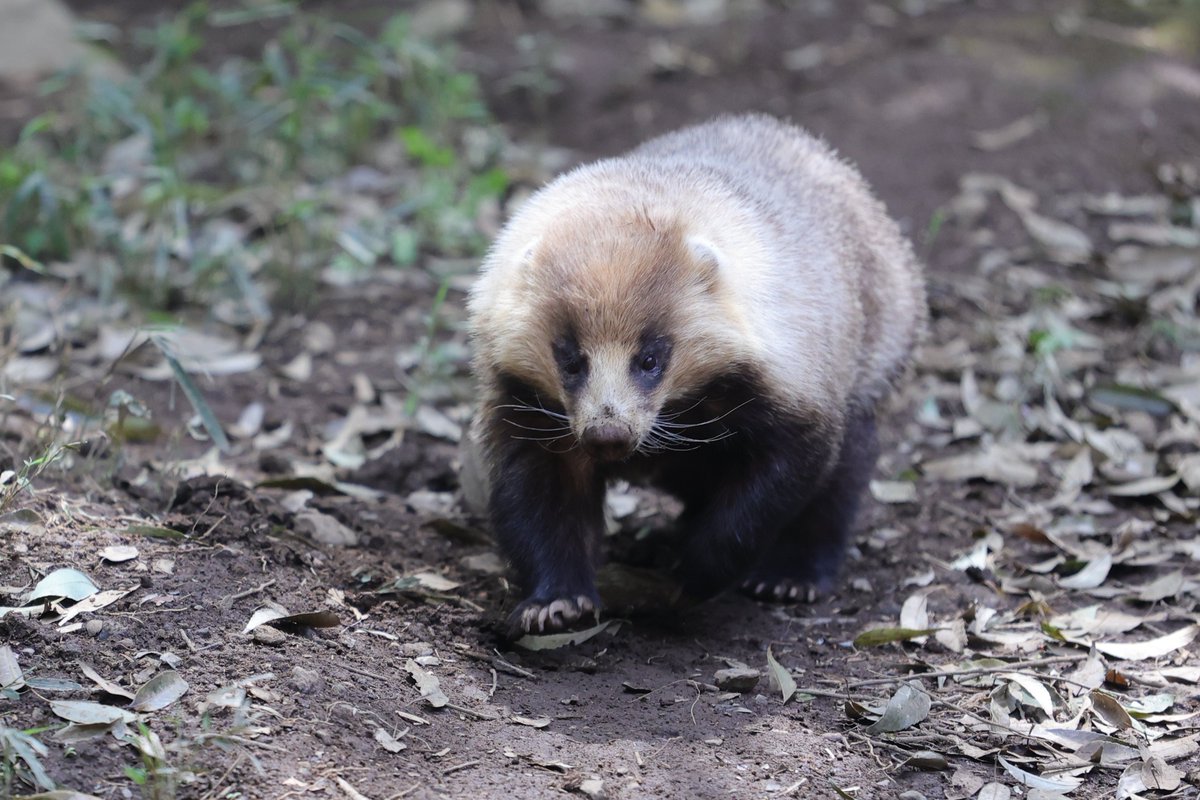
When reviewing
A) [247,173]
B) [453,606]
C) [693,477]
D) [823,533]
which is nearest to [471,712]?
[453,606]

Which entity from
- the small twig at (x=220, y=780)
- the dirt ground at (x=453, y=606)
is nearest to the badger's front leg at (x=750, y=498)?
the dirt ground at (x=453, y=606)

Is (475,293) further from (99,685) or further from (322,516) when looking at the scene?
(99,685)

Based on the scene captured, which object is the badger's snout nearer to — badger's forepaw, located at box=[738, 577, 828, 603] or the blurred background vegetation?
badger's forepaw, located at box=[738, 577, 828, 603]

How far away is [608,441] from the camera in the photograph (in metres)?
4.67

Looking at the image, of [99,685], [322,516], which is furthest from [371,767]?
[322,516]

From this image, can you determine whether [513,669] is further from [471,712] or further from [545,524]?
[545,524]

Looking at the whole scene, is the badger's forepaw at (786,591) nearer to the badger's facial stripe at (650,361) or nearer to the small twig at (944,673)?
the small twig at (944,673)

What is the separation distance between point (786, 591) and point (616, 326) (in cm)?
178

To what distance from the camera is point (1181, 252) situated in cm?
884

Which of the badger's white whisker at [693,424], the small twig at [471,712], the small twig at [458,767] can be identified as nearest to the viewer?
the small twig at [458,767]

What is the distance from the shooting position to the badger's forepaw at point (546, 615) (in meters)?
5.07

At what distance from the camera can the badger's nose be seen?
4668 millimetres

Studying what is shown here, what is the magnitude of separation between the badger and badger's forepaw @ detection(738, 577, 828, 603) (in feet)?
0.03

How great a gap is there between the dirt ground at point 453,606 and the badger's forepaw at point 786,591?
85 mm
